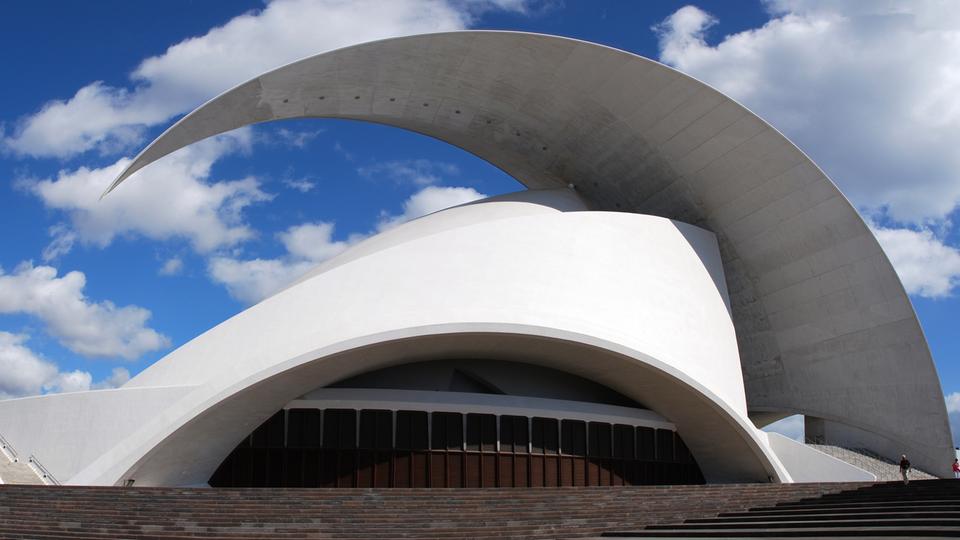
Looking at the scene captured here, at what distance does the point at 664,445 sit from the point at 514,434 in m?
4.86

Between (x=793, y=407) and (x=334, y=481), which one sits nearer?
(x=334, y=481)

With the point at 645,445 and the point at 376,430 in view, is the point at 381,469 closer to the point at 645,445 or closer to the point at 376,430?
the point at 376,430

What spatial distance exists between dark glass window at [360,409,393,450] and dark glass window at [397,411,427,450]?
0.23 meters

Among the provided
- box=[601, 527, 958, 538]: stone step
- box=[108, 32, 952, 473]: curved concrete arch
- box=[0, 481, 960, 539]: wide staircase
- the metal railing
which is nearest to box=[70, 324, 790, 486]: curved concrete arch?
the metal railing

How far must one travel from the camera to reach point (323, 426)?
20250 millimetres

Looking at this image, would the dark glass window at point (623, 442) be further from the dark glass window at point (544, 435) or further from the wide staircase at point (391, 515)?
the wide staircase at point (391, 515)

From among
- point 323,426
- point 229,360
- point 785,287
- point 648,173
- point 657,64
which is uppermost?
point 657,64

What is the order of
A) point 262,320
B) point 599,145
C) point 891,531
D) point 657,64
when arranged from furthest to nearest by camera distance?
point 599,145 < point 657,64 < point 262,320 < point 891,531

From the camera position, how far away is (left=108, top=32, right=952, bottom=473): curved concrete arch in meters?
22.6

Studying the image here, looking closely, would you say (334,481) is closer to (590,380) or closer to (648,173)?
(590,380)

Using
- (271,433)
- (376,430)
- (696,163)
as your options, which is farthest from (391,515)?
(696,163)

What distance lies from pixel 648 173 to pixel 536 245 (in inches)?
244

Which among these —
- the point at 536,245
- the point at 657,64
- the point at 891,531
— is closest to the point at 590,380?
the point at 536,245

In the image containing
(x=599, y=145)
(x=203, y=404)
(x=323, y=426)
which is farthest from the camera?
(x=599, y=145)
